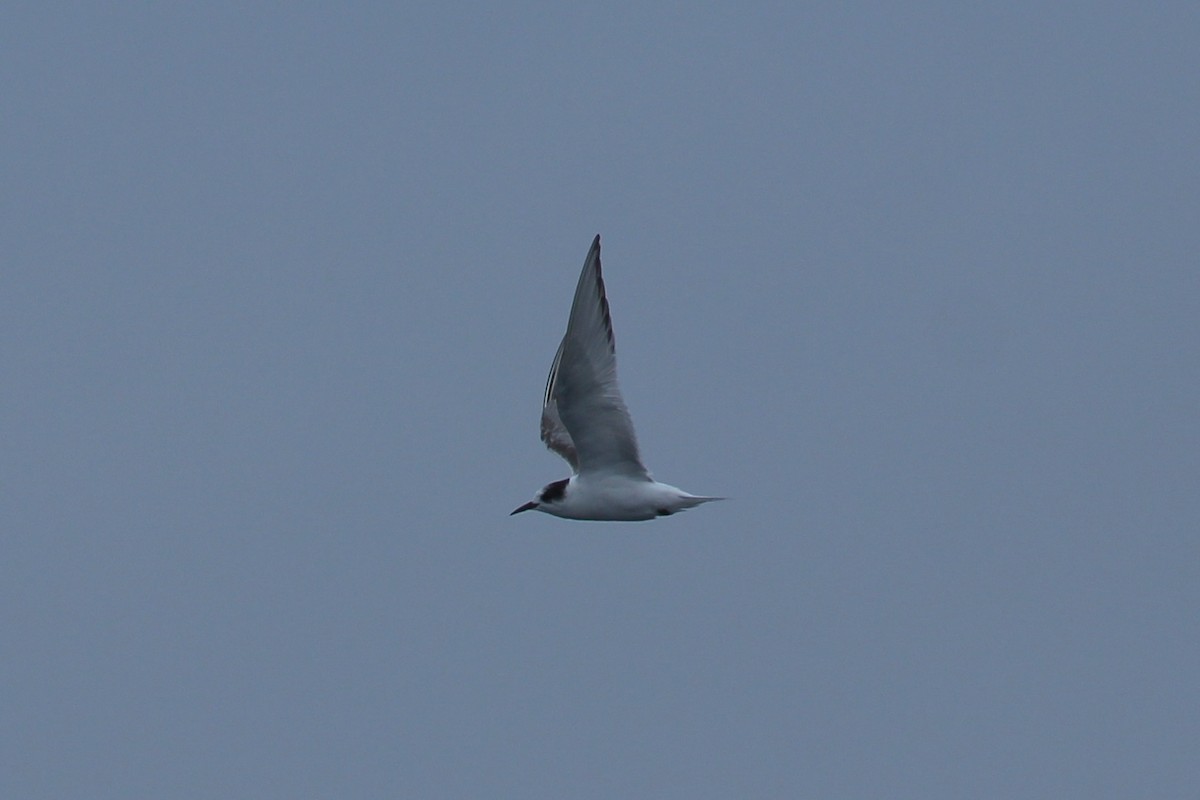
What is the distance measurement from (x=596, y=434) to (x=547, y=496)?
1.79 metres

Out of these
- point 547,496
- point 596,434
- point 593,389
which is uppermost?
point 593,389

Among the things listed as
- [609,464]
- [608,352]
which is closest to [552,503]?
[609,464]

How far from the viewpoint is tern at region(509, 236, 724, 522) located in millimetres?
20031

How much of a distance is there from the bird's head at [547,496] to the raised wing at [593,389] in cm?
50

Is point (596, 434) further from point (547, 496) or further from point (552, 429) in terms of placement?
point (552, 429)

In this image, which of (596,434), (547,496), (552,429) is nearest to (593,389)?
(596,434)

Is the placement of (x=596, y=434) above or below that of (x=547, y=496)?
above

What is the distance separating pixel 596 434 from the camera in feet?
69.7

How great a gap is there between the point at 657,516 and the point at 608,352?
2.53 metres

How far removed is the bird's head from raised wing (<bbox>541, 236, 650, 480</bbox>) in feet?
1.65

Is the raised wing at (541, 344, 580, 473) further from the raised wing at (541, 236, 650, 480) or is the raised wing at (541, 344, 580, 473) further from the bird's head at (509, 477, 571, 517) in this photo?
the raised wing at (541, 236, 650, 480)

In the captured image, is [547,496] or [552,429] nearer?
[547,496]

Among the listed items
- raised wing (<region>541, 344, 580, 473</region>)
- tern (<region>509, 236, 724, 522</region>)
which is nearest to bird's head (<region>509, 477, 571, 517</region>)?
tern (<region>509, 236, 724, 522</region>)

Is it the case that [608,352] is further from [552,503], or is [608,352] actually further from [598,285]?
[552,503]
